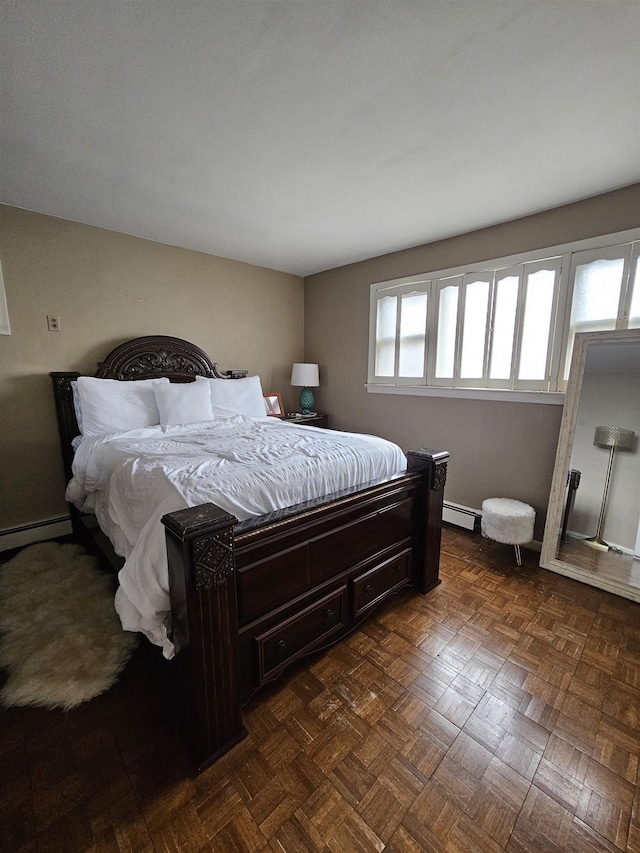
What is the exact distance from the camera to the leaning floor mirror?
2199 mm

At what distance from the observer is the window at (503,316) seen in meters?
2.29

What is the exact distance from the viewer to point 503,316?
9.07 ft

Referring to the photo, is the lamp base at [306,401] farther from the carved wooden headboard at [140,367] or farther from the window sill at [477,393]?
the carved wooden headboard at [140,367]

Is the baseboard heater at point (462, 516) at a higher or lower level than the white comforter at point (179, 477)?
lower

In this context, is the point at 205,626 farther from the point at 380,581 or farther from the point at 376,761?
the point at 380,581

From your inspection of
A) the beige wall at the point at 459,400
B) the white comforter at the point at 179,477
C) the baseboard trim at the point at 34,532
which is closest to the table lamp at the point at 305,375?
the beige wall at the point at 459,400

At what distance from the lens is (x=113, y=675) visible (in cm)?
154

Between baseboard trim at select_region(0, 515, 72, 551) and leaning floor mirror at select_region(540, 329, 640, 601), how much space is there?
3.73 m

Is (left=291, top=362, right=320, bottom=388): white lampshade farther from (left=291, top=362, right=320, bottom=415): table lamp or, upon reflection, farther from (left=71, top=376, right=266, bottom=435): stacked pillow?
(left=71, top=376, right=266, bottom=435): stacked pillow

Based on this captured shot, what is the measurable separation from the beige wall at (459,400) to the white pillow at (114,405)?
206 cm

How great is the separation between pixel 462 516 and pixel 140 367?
10.2 feet

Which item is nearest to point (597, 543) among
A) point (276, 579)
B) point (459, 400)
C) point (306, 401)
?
point (459, 400)

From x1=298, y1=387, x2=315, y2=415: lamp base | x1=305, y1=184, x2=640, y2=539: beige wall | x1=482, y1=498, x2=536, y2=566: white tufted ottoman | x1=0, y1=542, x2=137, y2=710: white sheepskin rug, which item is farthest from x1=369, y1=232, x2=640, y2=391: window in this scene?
x1=0, y1=542, x2=137, y2=710: white sheepskin rug

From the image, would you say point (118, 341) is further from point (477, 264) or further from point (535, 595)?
point (535, 595)
